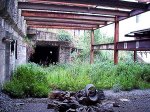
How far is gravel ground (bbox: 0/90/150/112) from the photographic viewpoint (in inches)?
220

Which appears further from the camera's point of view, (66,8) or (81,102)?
(66,8)

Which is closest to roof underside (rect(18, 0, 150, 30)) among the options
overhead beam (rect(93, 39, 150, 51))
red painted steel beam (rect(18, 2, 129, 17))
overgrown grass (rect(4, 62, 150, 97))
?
red painted steel beam (rect(18, 2, 129, 17))

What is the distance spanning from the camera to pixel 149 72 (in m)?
10.8

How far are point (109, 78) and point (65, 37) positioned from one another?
8199 millimetres

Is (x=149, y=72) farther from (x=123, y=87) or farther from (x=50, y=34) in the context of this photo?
(x=50, y=34)

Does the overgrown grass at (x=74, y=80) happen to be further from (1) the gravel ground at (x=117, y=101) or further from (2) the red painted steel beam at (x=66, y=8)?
(2) the red painted steel beam at (x=66, y=8)

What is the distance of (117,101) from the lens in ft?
22.9

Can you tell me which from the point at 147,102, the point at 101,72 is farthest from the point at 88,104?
the point at 101,72

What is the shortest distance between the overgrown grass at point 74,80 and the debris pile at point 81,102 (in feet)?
2.78

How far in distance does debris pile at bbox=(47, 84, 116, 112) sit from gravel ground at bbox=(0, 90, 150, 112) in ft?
0.87

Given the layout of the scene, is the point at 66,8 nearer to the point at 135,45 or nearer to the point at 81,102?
the point at 135,45

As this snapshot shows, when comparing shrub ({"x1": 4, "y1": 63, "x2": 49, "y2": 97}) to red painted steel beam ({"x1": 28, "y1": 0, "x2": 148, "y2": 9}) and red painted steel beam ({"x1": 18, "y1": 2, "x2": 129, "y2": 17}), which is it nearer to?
red painted steel beam ({"x1": 18, "y1": 2, "x2": 129, "y2": 17})

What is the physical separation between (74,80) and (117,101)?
292 centimetres

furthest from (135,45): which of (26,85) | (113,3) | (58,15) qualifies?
(26,85)
